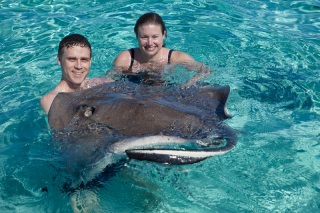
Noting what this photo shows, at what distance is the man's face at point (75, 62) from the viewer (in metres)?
5.24

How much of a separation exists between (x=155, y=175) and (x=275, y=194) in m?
1.28

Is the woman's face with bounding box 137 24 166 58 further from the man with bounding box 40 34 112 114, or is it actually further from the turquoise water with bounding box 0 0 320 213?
the man with bounding box 40 34 112 114

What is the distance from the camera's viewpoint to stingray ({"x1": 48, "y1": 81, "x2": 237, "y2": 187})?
3408 millimetres

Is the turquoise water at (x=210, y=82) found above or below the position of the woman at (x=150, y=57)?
below

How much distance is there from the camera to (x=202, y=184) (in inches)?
167

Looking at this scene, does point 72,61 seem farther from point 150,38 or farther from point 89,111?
point 150,38

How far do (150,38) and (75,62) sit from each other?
164 centimetres

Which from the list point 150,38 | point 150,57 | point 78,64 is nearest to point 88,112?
point 78,64

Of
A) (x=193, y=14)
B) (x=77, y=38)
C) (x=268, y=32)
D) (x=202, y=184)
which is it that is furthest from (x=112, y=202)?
(x=193, y=14)

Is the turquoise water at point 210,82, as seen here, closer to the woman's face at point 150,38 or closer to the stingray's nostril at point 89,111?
the stingray's nostril at point 89,111

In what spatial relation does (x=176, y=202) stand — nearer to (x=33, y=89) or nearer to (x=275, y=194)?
(x=275, y=194)

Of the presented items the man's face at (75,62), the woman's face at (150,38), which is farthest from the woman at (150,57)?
the man's face at (75,62)

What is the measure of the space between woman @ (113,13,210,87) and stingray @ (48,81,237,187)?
2.04 meters

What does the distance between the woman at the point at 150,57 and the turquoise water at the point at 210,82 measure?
0.55 meters
